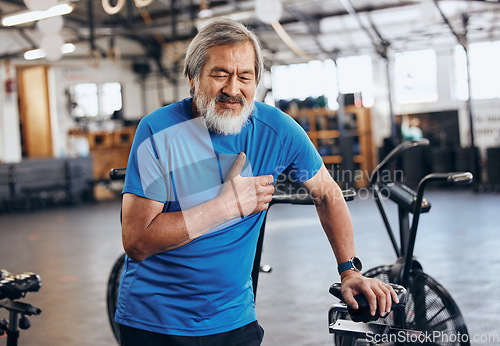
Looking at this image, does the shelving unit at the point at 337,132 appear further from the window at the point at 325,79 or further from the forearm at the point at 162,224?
the forearm at the point at 162,224

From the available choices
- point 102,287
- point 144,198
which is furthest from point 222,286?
point 102,287

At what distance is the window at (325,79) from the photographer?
13.6 meters

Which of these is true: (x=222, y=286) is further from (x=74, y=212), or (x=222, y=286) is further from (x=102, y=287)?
(x=74, y=212)

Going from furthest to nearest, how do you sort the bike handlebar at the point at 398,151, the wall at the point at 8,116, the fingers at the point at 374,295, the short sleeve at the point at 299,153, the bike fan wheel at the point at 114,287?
the wall at the point at 8,116, the bike fan wheel at the point at 114,287, the bike handlebar at the point at 398,151, the short sleeve at the point at 299,153, the fingers at the point at 374,295

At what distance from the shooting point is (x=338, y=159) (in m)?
12.4

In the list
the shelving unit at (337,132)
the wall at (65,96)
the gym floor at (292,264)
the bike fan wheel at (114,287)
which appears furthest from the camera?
the wall at (65,96)

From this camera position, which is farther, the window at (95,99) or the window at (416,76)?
the window at (95,99)

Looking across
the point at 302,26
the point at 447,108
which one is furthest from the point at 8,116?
the point at 447,108

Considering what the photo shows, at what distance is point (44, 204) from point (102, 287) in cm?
759

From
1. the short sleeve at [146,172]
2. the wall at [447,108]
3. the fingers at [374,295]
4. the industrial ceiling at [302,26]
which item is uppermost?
the industrial ceiling at [302,26]

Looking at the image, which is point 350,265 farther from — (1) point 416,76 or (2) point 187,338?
(1) point 416,76

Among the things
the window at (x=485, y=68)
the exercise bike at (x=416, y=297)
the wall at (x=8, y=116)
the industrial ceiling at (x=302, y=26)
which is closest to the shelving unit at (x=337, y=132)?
the industrial ceiling at (x=302, y=26)

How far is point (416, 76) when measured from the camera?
12.9 meters

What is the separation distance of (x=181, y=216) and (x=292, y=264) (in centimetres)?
386
